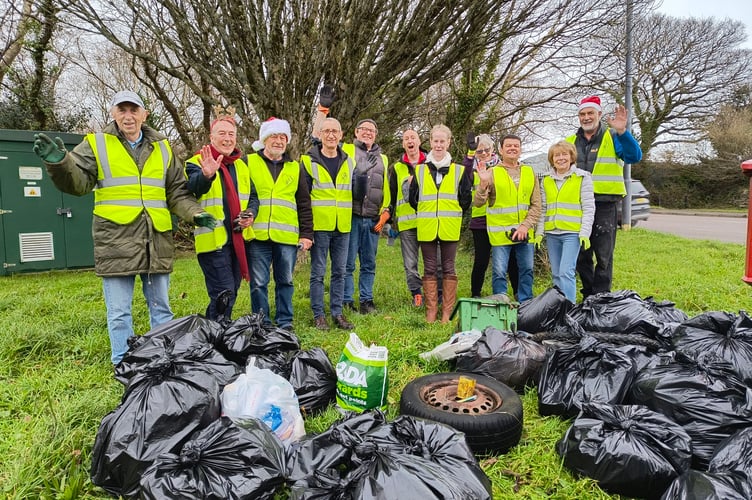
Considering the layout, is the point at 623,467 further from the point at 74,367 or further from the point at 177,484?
the point at 74,367

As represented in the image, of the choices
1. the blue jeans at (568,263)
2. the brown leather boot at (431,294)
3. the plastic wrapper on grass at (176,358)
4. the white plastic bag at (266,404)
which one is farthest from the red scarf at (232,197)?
the blue jeans at (568,263)

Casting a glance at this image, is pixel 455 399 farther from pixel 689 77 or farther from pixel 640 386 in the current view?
pixel 689 77

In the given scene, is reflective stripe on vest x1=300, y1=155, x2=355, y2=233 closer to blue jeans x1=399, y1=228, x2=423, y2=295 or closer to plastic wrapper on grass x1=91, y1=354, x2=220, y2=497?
blue jeans x1=399, y1=228, x2=423, y2=295

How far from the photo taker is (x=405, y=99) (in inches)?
308

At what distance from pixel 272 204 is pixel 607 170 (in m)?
3.21

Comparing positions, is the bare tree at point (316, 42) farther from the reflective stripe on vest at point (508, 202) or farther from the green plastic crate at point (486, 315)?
the green plastic crate at point (486, 315)

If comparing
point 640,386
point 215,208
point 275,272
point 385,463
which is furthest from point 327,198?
point 385,463

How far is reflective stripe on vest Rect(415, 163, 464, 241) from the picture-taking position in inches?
188

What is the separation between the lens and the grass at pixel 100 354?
2279 millimetres

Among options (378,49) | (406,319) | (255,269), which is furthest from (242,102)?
(406,319)

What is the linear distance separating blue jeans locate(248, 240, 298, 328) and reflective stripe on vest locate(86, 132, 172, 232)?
0.91 metres

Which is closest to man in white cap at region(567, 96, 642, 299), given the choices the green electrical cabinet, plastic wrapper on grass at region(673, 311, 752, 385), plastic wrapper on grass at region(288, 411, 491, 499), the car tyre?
plastic wrapper on grass at region(673, 311, 752, 385)

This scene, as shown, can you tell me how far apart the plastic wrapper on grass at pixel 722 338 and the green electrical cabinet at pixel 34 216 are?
8.83 m

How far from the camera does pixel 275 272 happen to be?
4.34m
